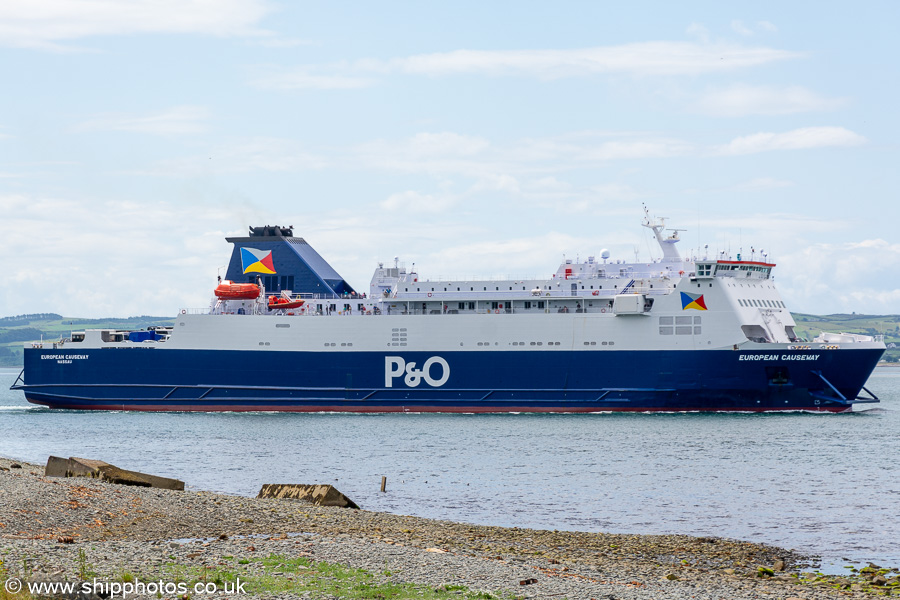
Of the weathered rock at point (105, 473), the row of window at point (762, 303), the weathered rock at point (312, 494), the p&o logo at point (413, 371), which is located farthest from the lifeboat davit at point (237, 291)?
the weathered rock at point (312, 494)

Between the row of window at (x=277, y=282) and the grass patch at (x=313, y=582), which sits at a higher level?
the row of window at (x=277, y=282)

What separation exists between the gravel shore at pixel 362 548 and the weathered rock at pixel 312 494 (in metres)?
0.39

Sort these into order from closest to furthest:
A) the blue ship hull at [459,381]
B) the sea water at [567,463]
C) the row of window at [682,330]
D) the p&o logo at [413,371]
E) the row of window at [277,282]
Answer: the sea water at [567,463] < the blue ship hull at [459,381] < the row of window at [682,330] < the p&o logo at [413,371] < the row of window at [277,282]

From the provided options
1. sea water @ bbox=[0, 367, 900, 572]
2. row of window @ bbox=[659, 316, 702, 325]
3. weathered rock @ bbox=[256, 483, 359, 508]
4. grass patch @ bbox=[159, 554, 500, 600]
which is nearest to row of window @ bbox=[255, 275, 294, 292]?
sea water @ bbox=[0, 367, 900, 572]

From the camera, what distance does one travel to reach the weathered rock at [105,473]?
15820mm

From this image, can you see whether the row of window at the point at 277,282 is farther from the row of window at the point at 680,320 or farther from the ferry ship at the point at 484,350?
the row of window at the point at 680,320

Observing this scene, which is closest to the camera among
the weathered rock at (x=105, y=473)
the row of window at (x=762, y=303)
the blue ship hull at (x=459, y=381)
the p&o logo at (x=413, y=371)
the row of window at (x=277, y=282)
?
the weathered rock at (x=105, y=473)

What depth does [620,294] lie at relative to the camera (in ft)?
109

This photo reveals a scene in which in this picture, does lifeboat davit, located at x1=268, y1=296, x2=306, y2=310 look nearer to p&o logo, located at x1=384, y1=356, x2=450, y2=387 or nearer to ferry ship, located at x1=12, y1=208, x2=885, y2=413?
ferry ship, located at x1=12, y1=208, x2=885, y2=413

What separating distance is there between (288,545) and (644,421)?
20417 mm

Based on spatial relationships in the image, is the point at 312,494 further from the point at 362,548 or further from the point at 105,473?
the point at 362,548

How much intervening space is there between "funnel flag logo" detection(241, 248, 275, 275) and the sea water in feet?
21.5

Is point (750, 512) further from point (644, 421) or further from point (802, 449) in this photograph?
point (644, 421)

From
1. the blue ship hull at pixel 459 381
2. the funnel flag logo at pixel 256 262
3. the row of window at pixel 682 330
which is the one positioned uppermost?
the funnel flag logo at pixel 256 262
